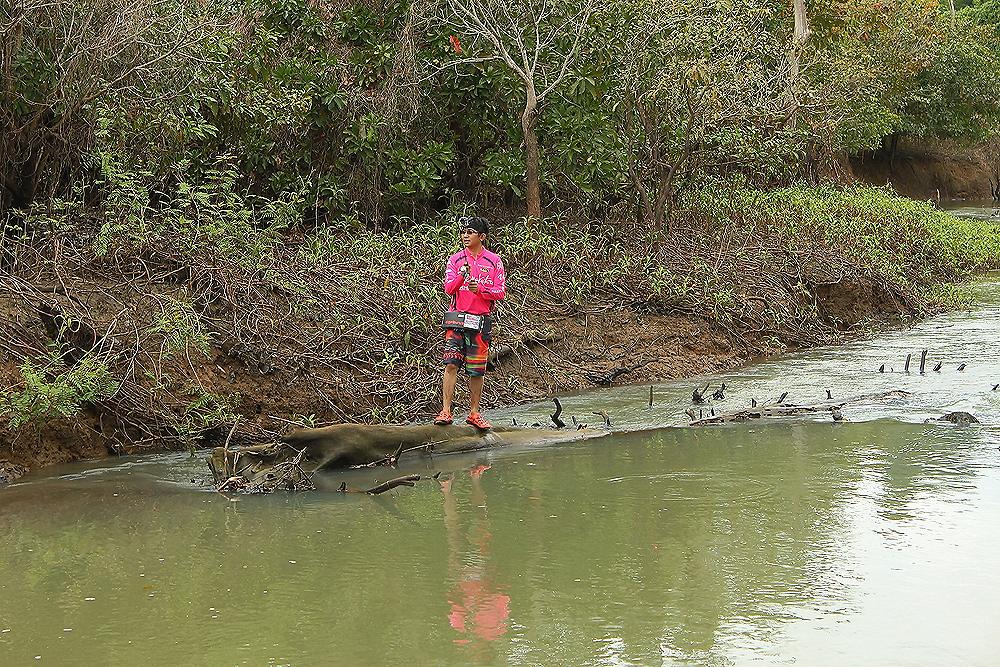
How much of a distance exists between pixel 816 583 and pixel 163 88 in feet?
27.0

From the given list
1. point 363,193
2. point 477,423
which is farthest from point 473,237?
point 363,193

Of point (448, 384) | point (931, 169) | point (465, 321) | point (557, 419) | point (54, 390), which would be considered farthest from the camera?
point (931, 169)

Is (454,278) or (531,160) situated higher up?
(531,160)

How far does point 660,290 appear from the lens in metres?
12.9

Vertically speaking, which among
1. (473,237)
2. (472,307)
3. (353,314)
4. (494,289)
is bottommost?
(353,314)

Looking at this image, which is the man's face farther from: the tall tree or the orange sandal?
the tall tree

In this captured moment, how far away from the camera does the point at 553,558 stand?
6.18 metres

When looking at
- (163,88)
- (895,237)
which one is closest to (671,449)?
(163,88)

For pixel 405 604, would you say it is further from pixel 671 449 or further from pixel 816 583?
pixel 671 449

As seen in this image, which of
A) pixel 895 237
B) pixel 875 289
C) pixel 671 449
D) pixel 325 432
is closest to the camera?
pixel 325 432

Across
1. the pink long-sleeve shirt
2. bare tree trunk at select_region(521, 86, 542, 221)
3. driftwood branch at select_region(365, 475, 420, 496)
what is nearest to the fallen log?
driftwood branch at select_region(365, 475, 420, 496)

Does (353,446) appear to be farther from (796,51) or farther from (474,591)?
(796,51)

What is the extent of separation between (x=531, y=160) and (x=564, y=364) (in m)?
2.97

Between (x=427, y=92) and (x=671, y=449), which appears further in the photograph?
(x=427, y=92)
